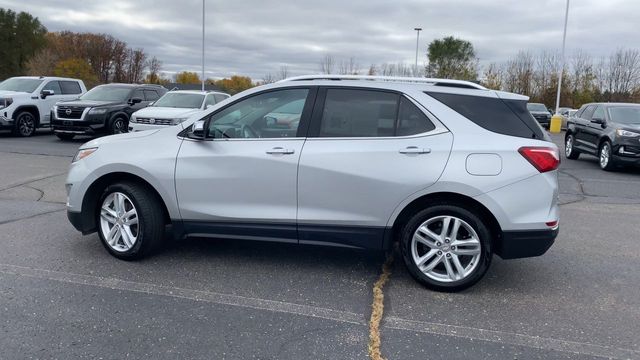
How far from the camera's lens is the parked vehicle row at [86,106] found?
47.8 feet

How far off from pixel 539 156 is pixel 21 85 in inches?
697

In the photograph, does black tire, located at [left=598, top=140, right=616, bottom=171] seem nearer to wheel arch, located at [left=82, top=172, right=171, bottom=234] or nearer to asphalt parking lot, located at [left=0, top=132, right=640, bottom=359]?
asphalt parking lot, located at [left=0, top=132, right=640, bottom=359]

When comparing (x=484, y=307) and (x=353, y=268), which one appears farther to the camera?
(x=353, y=268)

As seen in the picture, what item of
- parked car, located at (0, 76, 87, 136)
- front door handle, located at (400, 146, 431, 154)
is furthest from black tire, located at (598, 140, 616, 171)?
parked car, located at (0, 76, 87, 136)

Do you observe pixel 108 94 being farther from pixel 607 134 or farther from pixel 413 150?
pixel 413 150

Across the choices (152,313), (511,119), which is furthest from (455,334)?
(152,313)

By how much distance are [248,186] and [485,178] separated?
6.47 feet

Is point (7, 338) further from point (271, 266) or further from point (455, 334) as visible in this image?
point (455, 334)

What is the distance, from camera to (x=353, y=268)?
16.3 ft

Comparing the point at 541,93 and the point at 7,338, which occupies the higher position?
the point at 541,93

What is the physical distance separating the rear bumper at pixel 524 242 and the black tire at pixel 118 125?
45.7 ft

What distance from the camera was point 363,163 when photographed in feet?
14.3

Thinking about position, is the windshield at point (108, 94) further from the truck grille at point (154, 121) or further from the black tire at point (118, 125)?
the truck grille at point (154, 121)

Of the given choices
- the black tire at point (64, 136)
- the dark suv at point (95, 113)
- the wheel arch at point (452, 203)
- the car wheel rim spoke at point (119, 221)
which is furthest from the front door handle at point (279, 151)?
the black tire at point (64, 136)
